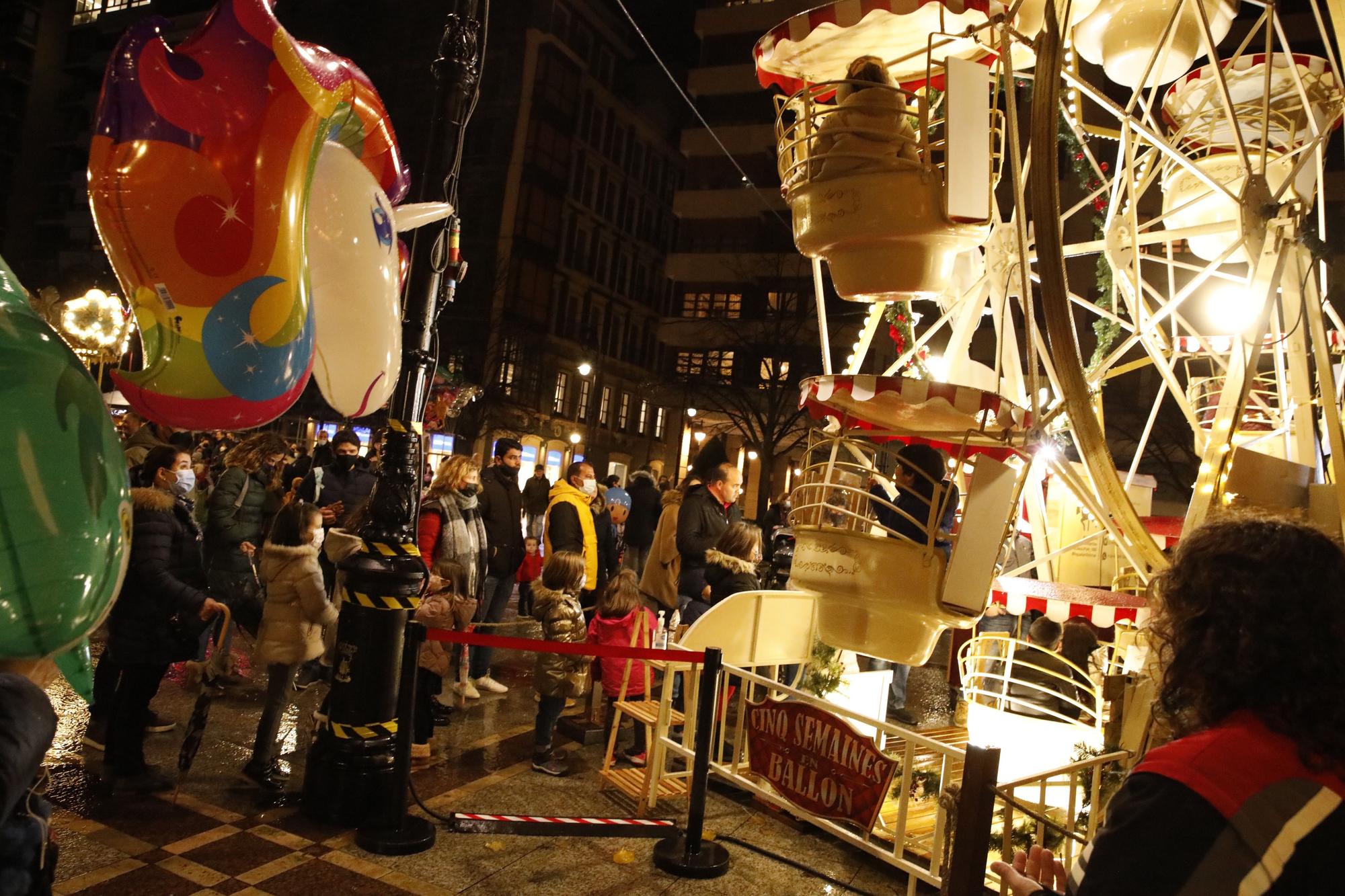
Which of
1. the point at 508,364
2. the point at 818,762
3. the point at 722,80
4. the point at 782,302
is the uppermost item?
the point at 722,80

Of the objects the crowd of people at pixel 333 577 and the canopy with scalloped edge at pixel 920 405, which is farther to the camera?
the crowd of people at pixel 333 577

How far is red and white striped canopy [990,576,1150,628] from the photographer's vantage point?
15.0 feet

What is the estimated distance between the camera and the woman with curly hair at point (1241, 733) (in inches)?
54.9

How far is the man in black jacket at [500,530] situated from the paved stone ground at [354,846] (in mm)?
2284

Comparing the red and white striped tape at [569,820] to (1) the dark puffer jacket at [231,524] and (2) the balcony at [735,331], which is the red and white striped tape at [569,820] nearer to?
(1) the dark puffer jacket at [231,524]

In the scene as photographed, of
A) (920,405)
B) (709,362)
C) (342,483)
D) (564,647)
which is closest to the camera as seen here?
(920,405)

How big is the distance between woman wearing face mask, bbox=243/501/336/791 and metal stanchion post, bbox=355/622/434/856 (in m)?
0.95

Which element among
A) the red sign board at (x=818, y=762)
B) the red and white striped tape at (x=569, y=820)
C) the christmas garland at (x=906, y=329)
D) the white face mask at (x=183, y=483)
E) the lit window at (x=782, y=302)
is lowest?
the red and white striped tape at (x=569, y=820)

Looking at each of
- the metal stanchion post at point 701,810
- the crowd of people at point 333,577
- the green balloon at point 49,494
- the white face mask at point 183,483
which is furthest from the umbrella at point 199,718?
the green balloon at point 49,494

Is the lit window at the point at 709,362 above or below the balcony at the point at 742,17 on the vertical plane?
below

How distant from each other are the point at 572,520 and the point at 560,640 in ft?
6.98

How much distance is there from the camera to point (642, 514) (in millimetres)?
11344

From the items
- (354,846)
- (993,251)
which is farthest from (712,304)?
(354,846)

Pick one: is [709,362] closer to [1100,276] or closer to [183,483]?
[1100,276]
